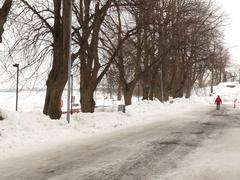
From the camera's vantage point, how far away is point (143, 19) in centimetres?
2252

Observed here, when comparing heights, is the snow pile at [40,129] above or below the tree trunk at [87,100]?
below

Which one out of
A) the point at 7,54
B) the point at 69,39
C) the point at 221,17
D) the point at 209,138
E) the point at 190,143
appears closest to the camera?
the point at 190,143

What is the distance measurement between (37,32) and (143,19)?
5.70 metres

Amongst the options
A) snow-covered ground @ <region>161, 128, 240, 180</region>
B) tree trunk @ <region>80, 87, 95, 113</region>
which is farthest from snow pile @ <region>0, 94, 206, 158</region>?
snow-covered ground @ <region>161, 128, 240, 180</region>

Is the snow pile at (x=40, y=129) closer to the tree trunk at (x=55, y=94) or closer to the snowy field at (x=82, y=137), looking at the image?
the snowy field at (x=82, y=137)

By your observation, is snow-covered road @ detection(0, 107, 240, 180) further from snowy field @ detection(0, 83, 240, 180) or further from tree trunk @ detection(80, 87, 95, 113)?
tree trunk @ detection(80, 87, 95, 113)

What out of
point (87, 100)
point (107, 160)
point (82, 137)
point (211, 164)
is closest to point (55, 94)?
point (82, 137)

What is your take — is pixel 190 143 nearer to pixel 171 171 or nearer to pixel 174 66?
pixel 171 171

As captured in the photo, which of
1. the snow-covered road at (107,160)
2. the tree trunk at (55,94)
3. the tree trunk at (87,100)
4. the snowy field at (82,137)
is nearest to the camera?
the snow-covered road at (107,160)

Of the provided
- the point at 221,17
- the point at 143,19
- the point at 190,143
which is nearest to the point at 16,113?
the point at 190,143

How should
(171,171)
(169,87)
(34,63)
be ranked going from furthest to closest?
1. (169,87)
2. (34,63)
3. (171,171)

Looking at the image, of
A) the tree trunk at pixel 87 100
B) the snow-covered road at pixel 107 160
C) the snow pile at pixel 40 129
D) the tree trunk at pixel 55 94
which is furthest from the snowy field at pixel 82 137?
the tree trunk at pixel 87 100

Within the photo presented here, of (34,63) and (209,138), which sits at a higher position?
(34,63)

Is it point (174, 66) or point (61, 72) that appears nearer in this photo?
point (61, 72)
